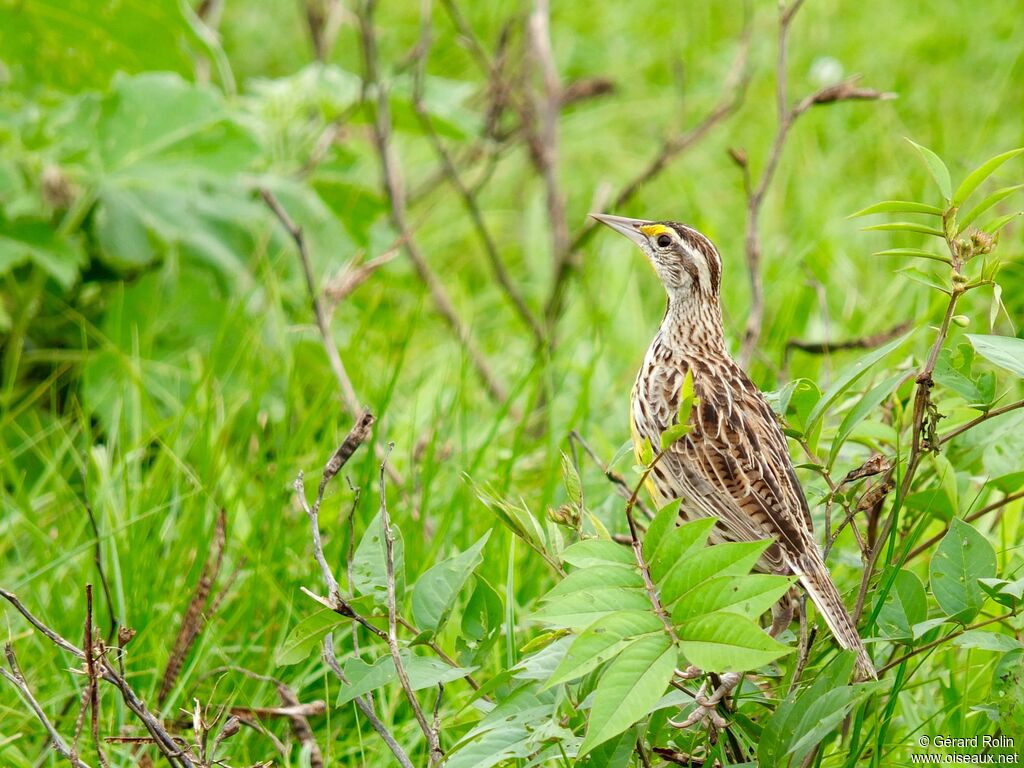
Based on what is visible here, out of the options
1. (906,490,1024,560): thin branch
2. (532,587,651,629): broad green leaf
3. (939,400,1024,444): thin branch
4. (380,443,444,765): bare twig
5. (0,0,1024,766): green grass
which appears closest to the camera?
(532,587,651,629): broad green leaf

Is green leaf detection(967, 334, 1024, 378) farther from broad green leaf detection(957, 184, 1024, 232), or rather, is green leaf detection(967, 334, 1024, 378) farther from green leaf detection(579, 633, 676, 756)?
green leaf detection(579, 633, 676, 756)

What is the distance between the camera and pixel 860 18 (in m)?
8.34

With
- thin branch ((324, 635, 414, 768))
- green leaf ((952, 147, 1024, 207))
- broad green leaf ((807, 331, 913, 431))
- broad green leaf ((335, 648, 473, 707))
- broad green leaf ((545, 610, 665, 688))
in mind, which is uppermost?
green leaf ((952, 147, 1024, 207))

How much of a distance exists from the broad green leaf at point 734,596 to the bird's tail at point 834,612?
19.3 inches

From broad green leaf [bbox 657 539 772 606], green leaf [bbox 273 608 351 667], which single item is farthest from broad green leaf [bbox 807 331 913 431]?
green leaf [bbox 273 608 351 667]

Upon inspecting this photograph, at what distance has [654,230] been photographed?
4.01m

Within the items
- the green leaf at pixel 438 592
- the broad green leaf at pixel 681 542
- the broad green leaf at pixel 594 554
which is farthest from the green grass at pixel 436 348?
the broad green leaf at pixel 681 542

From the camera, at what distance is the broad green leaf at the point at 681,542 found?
2131mm

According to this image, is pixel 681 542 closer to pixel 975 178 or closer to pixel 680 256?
pixel 975 178

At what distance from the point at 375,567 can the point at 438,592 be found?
154 mm

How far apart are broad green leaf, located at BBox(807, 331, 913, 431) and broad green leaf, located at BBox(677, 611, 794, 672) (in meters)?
0.58

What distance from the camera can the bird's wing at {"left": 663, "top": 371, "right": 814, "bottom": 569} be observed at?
10.0 ft

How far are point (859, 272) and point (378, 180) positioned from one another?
264 centimetres

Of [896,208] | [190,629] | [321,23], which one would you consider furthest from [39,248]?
[896,208]
